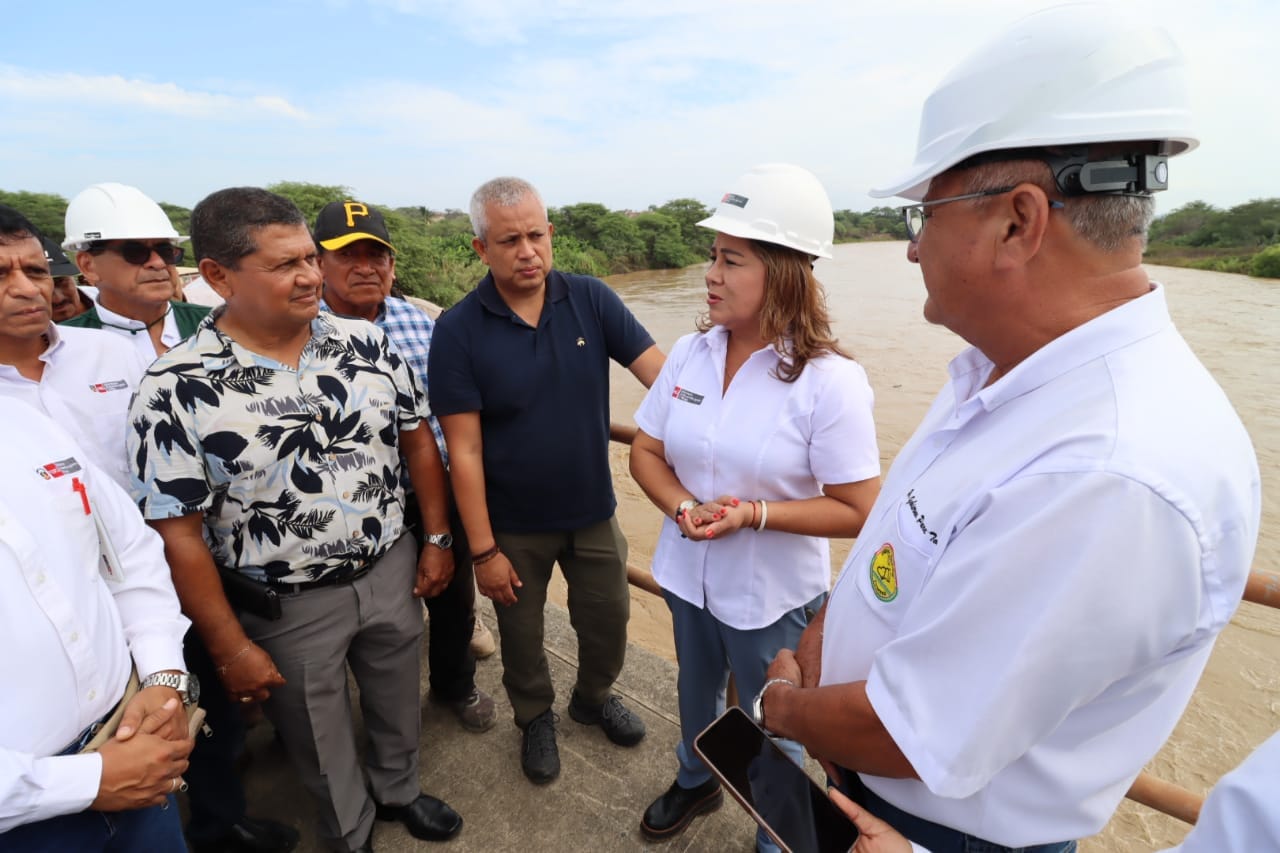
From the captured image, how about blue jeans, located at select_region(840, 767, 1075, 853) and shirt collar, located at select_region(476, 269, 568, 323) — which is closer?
blue jeans, located at select_region(840, 767, 1075, 853)

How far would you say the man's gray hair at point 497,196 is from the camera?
229 centimetres

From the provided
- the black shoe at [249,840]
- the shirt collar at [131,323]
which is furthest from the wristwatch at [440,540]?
the shirt collar at [131,323]

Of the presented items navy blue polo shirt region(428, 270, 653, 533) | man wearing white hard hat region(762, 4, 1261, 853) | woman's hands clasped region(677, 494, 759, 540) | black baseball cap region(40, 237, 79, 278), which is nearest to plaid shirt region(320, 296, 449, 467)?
navy blue polo shirt region(428, 270, 653, 533)

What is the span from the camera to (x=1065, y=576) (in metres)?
0.76

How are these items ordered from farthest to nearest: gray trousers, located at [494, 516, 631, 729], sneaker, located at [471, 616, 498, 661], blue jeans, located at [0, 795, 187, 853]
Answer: sneaker, located at [471, 616, 498, 661], gray trousers, located at [494, 516, 631, 729], blue jeans, located at [0, 795, 187, 853]

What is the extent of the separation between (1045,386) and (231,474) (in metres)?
1.98

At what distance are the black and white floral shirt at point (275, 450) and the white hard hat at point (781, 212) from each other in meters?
1.26

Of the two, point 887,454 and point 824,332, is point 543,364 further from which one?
point 887,454

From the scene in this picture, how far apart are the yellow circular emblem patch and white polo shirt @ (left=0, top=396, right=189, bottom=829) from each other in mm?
1640

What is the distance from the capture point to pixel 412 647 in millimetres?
2258

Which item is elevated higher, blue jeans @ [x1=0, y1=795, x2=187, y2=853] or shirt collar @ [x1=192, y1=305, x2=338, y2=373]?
shirt collar @ [x1=192, y1=305, x2=338, y2=373]

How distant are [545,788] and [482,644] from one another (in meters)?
0.97

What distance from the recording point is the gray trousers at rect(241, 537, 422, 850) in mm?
1968

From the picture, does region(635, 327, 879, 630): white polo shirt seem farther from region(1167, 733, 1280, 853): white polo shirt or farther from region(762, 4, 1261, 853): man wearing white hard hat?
region(1167, 733, 1280, 853): white polo shirt
